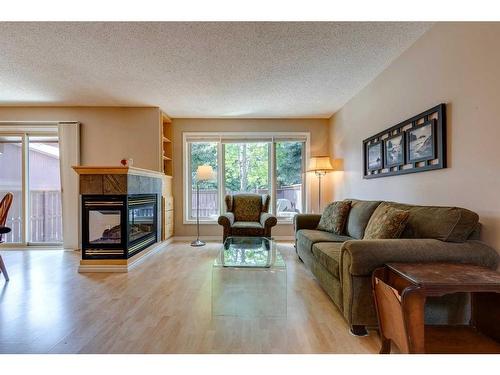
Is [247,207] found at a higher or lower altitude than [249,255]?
higher

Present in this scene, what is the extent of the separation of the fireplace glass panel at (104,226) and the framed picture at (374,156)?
10.6 ft

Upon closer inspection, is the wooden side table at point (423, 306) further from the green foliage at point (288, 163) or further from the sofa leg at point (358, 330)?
the green foliage at point (288, 163)

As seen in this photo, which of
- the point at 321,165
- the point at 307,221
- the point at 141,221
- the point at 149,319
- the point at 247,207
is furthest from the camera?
the point at 247,207

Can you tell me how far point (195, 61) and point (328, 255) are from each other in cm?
239

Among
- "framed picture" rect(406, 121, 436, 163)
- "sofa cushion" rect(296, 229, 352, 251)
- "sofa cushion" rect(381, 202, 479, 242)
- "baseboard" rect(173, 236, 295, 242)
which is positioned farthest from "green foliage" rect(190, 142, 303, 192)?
"sofa cushion" rect(381, 202, 479, 242)

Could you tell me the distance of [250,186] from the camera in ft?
16.9

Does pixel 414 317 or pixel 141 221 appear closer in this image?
pixel 414 317

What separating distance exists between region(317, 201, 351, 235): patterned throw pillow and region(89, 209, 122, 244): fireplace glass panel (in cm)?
261

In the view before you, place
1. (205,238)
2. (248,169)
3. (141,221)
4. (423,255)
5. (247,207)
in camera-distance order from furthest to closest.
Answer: (248,169) → (205,238) → (247,207) → (141,221) → (423,255)

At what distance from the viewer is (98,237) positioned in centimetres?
323

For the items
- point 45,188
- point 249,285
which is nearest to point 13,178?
point 45,188

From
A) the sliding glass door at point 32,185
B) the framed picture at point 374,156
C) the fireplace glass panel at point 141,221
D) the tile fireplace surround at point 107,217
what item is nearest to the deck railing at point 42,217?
the sliding glass door at point 32,185

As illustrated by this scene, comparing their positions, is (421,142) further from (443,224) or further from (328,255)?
(328,255)

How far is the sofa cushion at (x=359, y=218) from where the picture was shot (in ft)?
8.91
